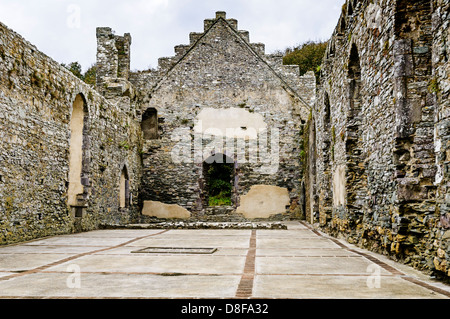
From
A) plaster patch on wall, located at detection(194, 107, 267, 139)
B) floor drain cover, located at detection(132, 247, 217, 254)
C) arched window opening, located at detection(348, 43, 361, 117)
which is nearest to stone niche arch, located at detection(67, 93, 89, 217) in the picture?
floor drain cover, located at detection(132, 247, 217, 254)

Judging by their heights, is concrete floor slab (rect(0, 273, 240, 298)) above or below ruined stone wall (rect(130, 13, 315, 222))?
below

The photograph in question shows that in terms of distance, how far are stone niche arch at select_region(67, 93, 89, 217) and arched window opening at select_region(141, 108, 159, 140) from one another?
5769 millimetres

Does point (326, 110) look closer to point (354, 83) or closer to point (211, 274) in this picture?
point (354, 83)

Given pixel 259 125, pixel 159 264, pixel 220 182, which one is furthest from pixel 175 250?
pixel 220 182

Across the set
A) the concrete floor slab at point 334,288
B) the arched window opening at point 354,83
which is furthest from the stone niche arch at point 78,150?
the concrete floor slab at point 334,288

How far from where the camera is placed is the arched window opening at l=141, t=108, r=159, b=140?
16766mm

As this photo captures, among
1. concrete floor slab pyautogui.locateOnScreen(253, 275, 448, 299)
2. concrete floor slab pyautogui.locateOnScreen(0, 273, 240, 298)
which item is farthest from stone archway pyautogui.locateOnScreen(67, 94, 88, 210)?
concrete floor slab pyautogui.locateOnScreen(253, 275, 448, 299)

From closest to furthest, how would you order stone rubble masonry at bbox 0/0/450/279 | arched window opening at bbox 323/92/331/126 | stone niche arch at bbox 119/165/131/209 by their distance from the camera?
1. stone rubble masonry at bbox 0/0/450/279
2. arched window opening at bbox 323/92/331/126
3. stone niche arch at bbox 119/165/131/209

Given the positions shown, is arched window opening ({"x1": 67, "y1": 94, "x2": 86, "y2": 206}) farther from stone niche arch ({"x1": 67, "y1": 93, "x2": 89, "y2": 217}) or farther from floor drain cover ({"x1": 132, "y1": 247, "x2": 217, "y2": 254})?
floor drain cover ({"x1": 132, "y1": 247, "x2": 217, "y2": 254})

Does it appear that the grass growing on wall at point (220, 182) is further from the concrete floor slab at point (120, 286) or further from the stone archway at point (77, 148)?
the concrete floor slab at point (120, 286)

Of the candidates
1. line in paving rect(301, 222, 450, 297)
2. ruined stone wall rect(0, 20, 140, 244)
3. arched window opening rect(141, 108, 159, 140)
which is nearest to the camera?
line in paving rect(301, 222, 450, 297)

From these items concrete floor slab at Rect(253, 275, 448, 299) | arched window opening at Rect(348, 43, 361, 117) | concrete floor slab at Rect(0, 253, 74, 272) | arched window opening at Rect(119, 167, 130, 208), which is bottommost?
concrete floor slab at Rect(0, 253, 74, 272)

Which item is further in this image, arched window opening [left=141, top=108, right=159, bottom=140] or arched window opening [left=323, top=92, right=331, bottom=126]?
arched window opening [left=141, top=108, right=159, bottom=140]

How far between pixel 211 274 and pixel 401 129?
105 inches
